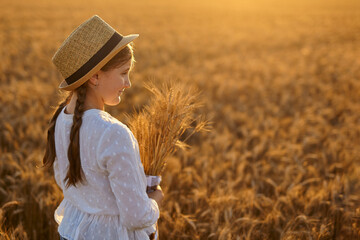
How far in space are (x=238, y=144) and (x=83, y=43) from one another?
9.96ft

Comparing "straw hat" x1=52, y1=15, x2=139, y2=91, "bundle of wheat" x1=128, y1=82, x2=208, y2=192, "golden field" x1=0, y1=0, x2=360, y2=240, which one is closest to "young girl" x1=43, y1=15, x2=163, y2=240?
"straw hat" x1=52, y1=15, x2=139, y2=91

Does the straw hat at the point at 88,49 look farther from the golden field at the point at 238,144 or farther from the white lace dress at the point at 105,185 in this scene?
the golden field at the point at 238,144

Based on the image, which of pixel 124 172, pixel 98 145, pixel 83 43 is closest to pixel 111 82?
pixel 83 43

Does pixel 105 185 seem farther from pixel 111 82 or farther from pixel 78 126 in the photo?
pixel 111 82

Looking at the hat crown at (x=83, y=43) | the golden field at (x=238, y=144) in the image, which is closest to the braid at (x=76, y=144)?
the hat crown at (x=83, y=43)

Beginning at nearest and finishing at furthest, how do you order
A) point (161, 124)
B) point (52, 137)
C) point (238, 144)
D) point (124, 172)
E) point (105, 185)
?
point (124, 172), point (105, 185), point (52, 137), point (161, 124), point (238, 144)

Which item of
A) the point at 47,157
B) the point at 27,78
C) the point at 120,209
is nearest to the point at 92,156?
the point at 120,209

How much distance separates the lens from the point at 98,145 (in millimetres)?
1309

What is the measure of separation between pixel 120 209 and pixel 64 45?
72cm

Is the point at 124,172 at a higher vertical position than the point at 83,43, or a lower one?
lower

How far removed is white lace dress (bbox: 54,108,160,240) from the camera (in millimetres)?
1299

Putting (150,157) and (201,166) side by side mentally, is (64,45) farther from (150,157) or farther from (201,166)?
(201,166)

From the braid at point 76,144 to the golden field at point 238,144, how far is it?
1.68 feet

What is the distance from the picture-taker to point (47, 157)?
163 centimetres
